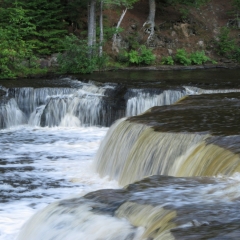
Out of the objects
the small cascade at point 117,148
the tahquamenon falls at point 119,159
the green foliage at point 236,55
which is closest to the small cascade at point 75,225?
the tahquamenon falls at point 119,159

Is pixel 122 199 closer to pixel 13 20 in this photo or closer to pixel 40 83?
pixel 40 83

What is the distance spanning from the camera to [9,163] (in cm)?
1263

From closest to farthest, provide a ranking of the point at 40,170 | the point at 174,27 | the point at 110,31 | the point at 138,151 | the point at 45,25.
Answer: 1. the point at 138,151
2. the point at 40,170
3. the point at 45,25
4. the point at 110,31
5. the point at 174,27

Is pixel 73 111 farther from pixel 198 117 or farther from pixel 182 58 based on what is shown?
pixel 182 58

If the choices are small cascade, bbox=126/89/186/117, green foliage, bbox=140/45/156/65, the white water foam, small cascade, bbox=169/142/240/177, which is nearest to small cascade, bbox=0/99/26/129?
the white water foam

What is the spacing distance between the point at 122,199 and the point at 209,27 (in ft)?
89.7

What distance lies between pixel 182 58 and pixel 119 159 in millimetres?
18644

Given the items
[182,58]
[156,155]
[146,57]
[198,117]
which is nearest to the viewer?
[156,155]

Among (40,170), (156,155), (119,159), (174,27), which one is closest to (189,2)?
(174,27)

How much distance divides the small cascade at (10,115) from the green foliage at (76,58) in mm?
6363

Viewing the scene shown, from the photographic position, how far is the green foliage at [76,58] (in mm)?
24234

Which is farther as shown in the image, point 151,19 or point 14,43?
point 151,19

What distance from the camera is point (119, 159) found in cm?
1079

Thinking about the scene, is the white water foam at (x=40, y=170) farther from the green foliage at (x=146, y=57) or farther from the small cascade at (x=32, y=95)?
the green foliage at (x=146, y=57)
